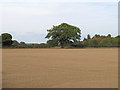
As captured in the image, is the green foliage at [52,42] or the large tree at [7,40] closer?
the large tree at [7,40]

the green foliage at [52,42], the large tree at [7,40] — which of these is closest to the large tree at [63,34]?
the green foliage at [52,42]

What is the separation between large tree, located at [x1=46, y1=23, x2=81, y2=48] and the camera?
142 ft

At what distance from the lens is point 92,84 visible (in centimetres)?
410

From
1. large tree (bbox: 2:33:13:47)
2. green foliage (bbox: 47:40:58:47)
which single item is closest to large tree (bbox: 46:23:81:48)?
green foliage (bbox: 47:40:58:47)

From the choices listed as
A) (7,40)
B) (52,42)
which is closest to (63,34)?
(52,42)

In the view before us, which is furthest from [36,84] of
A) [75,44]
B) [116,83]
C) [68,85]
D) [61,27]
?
[61,27]

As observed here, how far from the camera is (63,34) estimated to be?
4278 centimetres

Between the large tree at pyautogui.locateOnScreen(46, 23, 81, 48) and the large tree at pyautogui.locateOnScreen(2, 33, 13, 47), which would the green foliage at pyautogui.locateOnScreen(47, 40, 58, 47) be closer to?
the large tree at pyautogui.locateOnScreen(46, 23, 81, 48)

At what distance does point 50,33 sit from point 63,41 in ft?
14.2

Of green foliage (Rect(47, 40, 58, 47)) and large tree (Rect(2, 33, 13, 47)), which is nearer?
large tree (Rect(2, 33, 13, 47))

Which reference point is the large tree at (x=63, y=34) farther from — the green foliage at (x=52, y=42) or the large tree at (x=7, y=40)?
the large tree at (x=7, y=40)

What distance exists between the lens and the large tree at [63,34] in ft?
142

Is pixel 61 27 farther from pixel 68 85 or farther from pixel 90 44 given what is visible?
pixel 68 85

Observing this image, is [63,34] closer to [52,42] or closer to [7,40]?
[52,42]
